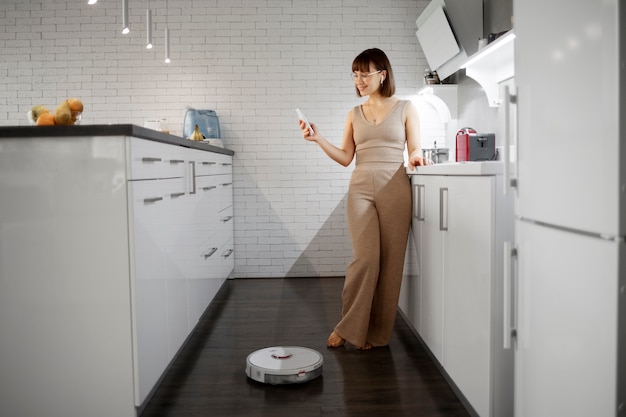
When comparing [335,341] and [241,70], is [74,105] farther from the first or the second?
[241,70]

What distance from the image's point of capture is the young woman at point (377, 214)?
10.3 feet

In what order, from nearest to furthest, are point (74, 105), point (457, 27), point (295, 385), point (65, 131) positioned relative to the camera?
point (65, 131) < point (74, 105) < point (295, 385) < point (457, 27)

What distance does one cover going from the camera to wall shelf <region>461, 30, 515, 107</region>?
3293 millimetres

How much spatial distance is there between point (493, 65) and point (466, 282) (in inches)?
78.4

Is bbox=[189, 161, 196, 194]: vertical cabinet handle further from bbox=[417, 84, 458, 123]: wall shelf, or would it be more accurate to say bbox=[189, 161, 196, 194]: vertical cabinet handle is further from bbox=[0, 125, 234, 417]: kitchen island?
bbox=[417, 84, 458, 123]: wall shelf

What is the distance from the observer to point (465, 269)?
88.1 inches

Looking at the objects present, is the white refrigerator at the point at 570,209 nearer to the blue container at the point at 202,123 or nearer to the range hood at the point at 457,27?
the range hood at the point at 457,27

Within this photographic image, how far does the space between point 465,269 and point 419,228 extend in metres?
0.87

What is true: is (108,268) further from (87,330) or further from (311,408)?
(311,408)

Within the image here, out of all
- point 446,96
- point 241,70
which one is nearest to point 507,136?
point 446,96

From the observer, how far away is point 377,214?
3225 millimetres

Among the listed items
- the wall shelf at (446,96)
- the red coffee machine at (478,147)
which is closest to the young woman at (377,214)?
the red coffee machine at (478,147)

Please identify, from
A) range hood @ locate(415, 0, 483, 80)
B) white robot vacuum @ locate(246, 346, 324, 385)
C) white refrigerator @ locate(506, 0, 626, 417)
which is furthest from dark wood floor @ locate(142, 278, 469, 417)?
range hood @ locate(415, 0, 483, 80)

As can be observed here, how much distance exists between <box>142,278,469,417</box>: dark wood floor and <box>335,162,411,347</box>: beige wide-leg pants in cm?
15
